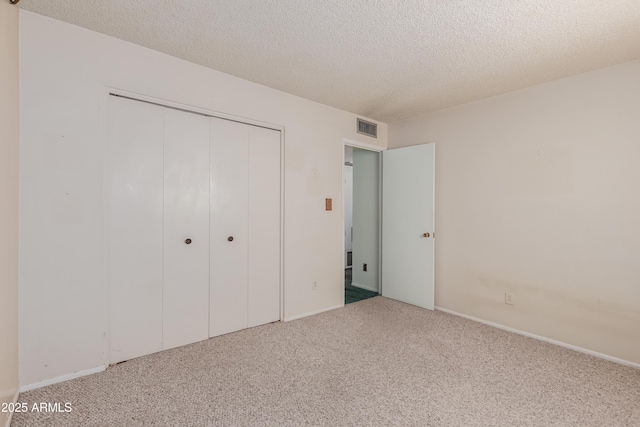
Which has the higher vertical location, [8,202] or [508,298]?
[8,202]

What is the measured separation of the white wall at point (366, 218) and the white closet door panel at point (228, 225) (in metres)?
2.11

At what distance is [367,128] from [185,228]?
2.62 m

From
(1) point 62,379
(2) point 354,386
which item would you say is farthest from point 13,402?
(2) point 354,386

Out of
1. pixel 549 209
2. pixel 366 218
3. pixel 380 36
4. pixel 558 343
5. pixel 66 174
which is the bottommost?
pixel 558 343

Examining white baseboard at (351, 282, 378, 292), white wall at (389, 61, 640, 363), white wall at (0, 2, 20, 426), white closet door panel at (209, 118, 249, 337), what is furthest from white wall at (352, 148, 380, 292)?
white wall at (0, 2, 20, 426)

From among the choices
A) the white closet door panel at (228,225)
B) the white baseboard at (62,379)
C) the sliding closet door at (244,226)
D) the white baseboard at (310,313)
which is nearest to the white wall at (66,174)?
the white baseboard at (62,379)

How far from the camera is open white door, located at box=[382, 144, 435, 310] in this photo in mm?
3625

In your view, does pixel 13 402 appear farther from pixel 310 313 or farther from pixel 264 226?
pixel 310 313

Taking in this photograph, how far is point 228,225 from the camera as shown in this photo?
2.81 metres

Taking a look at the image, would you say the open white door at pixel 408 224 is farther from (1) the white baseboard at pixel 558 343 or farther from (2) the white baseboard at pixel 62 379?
(2) the white baseboard at pixel 62 379

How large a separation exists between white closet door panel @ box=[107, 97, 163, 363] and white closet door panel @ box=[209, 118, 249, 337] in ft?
1.48

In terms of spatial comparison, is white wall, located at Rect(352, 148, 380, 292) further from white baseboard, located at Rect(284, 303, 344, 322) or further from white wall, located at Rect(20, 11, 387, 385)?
white wall, located at Rect(20, 11, 387, 385)

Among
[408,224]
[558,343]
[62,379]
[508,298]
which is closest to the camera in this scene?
[62,379]

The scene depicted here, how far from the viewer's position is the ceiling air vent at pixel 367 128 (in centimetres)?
388
